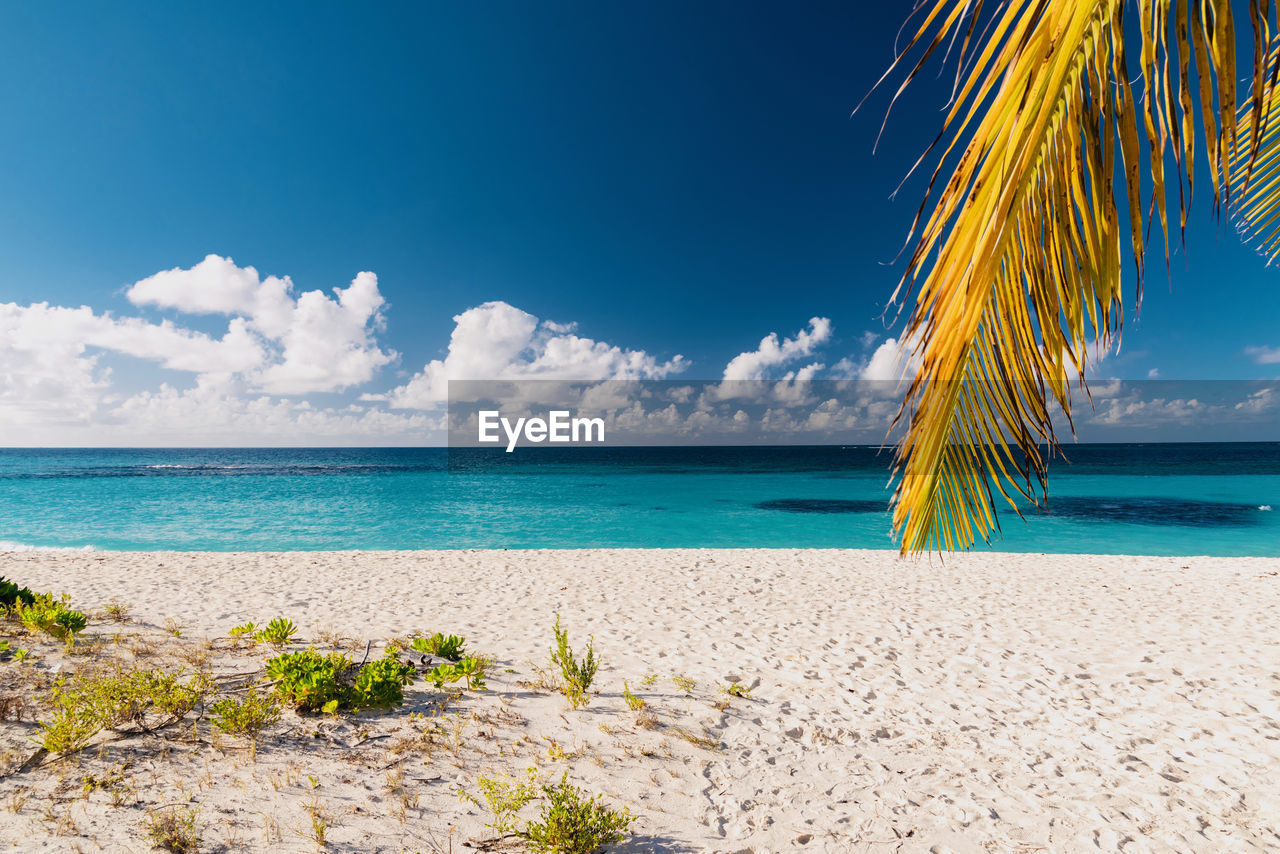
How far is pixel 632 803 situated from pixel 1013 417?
3255 millimetres

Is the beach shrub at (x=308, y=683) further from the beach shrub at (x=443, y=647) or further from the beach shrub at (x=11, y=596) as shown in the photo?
the beach shrub at (x=11, y=596)

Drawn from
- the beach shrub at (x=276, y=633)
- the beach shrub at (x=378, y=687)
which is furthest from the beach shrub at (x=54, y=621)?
the beach shrub at (x=378, y=687)

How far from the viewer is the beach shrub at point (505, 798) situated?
3.26 m

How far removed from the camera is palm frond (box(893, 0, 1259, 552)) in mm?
1733

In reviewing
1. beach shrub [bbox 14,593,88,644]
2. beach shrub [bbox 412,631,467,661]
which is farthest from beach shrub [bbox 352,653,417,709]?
beach shrub [bbox 14,593,88,644]

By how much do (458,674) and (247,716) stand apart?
1.58 metres

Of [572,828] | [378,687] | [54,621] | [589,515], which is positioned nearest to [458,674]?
[378,687]

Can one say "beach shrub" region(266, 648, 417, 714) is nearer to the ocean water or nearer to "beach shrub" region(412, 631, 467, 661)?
"beach shrub" region(412, 631, 467, 661)

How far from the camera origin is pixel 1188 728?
483 centimetres

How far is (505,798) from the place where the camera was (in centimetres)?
354

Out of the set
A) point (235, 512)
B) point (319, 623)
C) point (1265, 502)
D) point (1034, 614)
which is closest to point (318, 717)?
point (319, 623)

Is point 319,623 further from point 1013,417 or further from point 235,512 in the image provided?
point 235,512

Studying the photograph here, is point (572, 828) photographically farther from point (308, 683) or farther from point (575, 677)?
point (308, 683)

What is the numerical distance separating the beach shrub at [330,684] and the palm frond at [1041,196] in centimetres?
430
